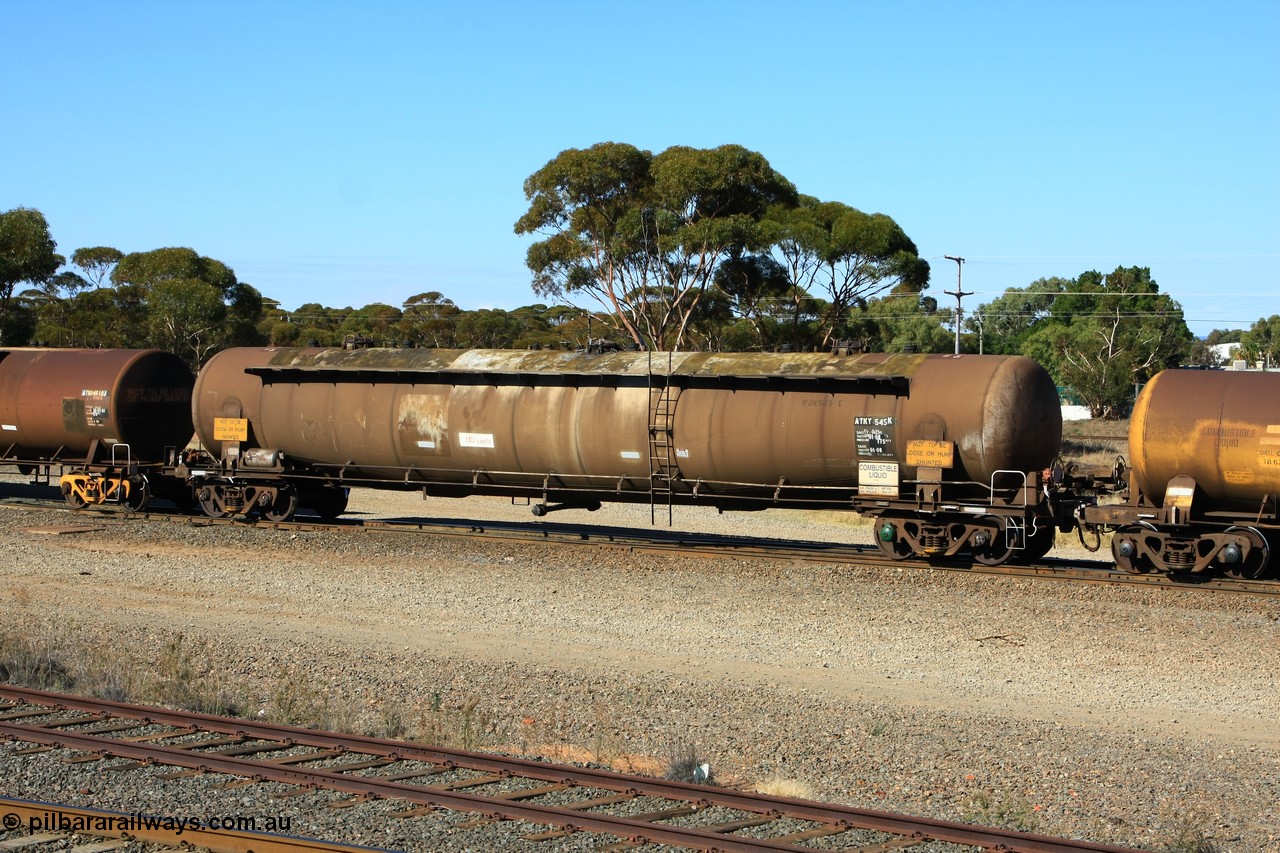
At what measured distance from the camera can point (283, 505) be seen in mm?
22016

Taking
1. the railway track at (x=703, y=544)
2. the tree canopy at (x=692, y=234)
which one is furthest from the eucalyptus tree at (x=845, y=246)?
the railway track at (x=703, y=544)

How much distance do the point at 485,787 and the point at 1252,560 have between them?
491 inches

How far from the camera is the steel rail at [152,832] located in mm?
6250

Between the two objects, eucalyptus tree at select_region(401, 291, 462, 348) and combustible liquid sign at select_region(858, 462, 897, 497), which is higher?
eucalyptus tree at select_region(401, 291, 462, 348)

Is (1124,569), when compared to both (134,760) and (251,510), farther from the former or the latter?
(251,510)

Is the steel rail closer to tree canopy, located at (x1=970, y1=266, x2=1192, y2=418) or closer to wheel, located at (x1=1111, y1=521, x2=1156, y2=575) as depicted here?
wheel, located at (x1=1111, y1=521, x2=1156, y2=575)

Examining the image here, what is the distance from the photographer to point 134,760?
26.8 ft

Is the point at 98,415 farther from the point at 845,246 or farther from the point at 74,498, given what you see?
the point at 845,246

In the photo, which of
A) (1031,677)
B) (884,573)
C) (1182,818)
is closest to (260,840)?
(1182,818)

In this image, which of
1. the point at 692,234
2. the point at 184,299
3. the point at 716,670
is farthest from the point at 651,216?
the point at 716,670

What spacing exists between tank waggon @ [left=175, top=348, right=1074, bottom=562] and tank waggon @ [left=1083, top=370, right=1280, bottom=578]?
1.15 meters

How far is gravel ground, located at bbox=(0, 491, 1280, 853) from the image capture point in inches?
319

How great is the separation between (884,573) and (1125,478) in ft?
14.4

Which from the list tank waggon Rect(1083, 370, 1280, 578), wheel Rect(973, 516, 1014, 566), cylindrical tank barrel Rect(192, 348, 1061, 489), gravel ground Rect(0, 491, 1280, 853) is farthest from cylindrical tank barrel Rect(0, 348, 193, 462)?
tank waggon Rect(1083, 370, 1280, 578)
